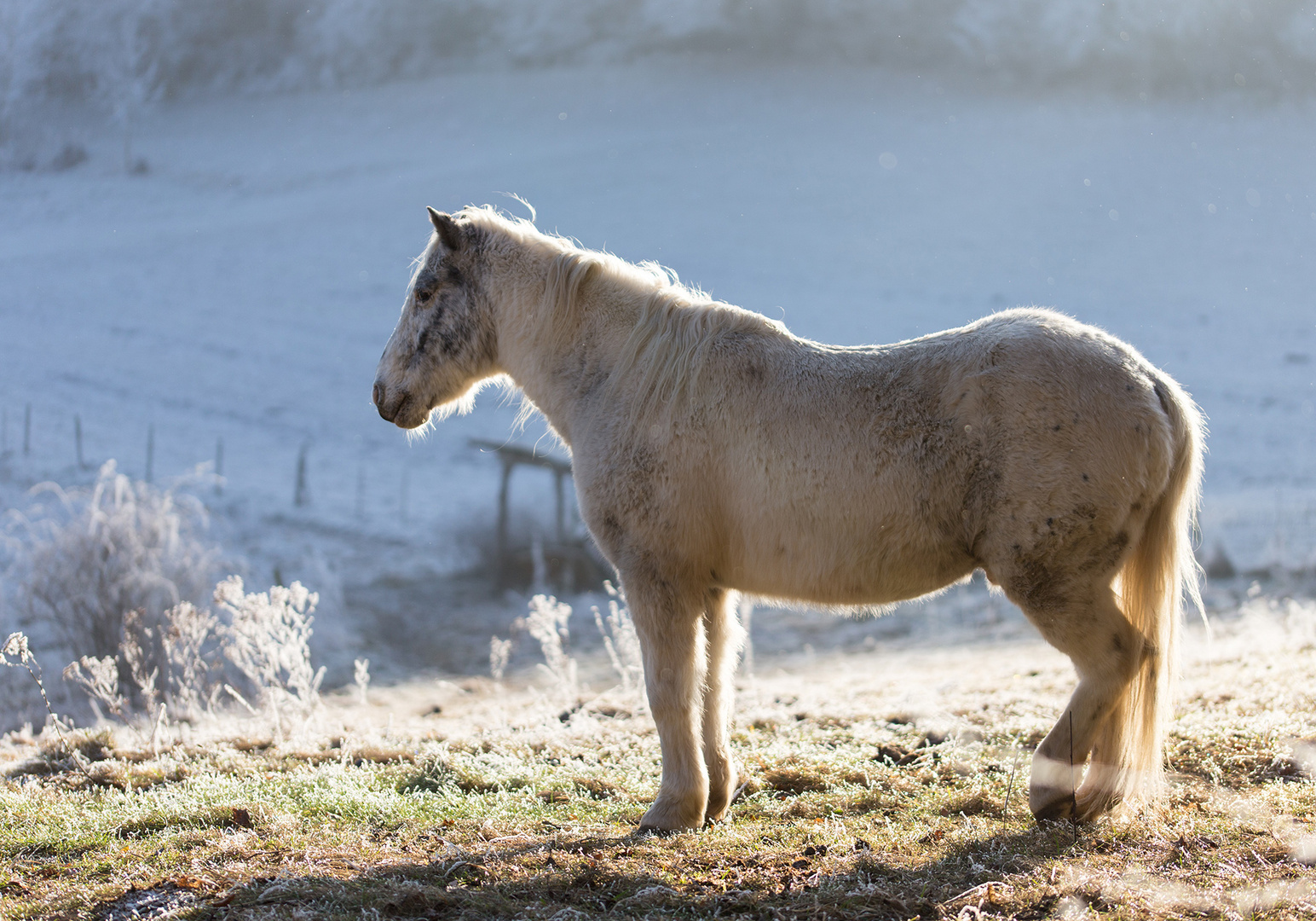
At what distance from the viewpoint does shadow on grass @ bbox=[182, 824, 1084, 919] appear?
114 inches

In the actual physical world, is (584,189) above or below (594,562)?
above

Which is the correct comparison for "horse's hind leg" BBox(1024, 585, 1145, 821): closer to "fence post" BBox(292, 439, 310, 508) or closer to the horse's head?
the horse's head

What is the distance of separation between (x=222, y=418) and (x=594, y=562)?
17985mm

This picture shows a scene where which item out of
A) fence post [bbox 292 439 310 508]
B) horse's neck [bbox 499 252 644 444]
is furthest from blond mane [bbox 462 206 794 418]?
fence post [bbox 292 439 310 508]

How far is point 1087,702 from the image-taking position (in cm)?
366

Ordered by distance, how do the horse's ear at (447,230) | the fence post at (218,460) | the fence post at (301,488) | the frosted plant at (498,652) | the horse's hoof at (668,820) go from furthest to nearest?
the fence post at (301,488) → the fence post at (218,460) → the frosted plant at (498,652) → the horse's ear at (447,230) → the horse's hoof at (668,820)

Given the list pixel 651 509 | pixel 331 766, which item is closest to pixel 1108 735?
pixel 651 509

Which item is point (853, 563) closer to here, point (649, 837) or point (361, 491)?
point (649, 837)

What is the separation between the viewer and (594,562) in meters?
27.2

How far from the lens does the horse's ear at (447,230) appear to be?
15.5ft

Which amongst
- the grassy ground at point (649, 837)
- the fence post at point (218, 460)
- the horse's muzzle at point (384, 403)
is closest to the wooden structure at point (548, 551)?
the fence post at point (218, 460)

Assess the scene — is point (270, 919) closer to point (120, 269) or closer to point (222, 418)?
point (222, 418)

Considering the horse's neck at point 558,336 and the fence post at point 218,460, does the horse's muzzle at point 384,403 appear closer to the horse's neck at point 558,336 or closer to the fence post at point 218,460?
the horse's neck at point 558,336

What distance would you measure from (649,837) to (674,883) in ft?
1.99
